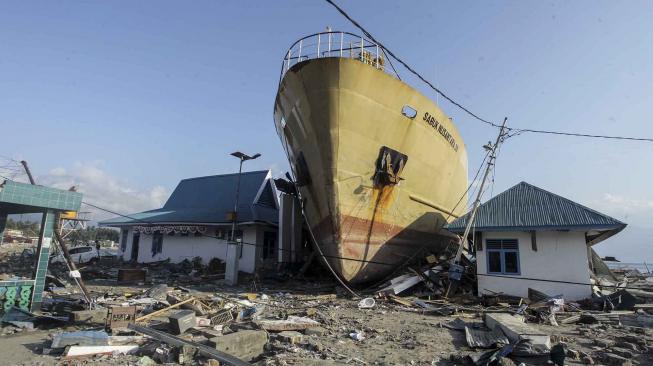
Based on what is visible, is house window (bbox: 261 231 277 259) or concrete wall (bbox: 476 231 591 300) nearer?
concrete wall (bbox: 476 231 591 300)

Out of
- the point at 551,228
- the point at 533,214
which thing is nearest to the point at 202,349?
the point at 551,228

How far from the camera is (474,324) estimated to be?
8.28 meters

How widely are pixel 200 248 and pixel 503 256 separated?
1506cm

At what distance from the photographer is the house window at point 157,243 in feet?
74.3

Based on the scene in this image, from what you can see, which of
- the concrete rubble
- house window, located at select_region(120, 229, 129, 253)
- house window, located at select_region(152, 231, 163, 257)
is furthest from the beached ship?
house window, located at select_region(120, 229, 129, 253)

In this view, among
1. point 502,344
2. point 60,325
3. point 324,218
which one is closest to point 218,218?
point 324,218

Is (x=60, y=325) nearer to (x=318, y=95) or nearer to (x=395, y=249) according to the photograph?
(x=318, y=95)

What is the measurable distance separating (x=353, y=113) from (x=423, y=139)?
321 centimetres

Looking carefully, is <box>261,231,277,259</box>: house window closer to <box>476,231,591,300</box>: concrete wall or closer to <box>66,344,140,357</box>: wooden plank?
<box>476,231,591,300</box>: concrete wall

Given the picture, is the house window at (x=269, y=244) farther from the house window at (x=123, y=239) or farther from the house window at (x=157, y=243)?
the house window at (x=123, y=239)

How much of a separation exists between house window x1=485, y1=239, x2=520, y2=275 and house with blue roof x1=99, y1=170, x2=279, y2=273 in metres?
9.88

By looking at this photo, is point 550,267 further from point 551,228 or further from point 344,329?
point 344,329

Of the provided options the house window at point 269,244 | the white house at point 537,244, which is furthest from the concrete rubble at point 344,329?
the house window at point 269,244

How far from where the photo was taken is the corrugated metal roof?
38.7ft
